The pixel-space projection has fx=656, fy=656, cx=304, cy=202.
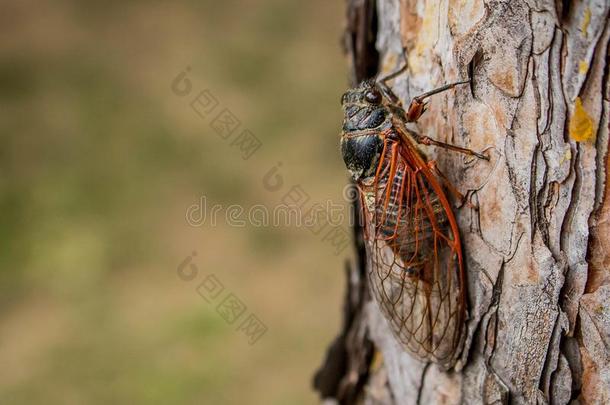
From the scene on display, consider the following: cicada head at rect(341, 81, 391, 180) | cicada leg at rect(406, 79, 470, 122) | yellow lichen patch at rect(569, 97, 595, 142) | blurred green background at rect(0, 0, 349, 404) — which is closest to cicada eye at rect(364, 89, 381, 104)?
cicada head at rect(341, 81, 391, 180)

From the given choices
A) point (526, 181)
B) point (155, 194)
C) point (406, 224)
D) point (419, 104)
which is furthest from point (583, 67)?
point (155, 194)

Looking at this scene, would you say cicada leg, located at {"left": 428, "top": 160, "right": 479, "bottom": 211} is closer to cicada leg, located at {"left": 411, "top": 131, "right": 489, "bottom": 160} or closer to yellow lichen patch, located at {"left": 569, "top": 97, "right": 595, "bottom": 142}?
cicada leg, located at {"left": 411, "top": 131, "right": 489, "bottom": 160}

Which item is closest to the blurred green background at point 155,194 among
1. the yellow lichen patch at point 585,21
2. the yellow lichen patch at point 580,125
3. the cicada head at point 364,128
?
the cicada head at point 364,128

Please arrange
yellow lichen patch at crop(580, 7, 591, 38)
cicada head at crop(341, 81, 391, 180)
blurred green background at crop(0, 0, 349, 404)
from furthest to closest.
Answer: blurred green background at crop(0, 0, 349, 404), cicada head at crop(341, 81, 391, 180), yellow lichen patch at crop(580, 7, 591, 38)

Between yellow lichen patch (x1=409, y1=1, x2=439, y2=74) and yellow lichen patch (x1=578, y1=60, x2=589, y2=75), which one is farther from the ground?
yellow lichen patch (x1=409, y1=1, x2=439, y2=74)

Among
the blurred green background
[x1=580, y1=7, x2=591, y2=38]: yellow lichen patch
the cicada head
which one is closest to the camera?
[x1=580, y1=7, x2=591, y2=38]: yellow lichen patch

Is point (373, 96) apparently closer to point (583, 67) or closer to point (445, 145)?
point (445, 145)

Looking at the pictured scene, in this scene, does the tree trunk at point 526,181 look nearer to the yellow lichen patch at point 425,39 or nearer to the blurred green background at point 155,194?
the yellow lichen patch at point 425,39
